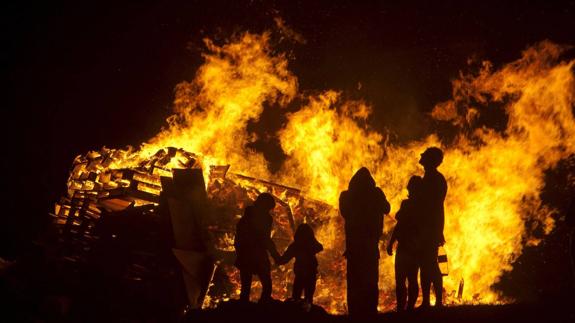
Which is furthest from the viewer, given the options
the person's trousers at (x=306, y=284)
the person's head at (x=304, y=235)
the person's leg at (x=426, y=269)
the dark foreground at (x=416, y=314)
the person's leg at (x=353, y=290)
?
the person's head at (x=304, y=235)

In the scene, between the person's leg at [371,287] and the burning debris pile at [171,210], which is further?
the burning debris pile at [171,210]

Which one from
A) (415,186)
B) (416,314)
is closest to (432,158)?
(415,186)

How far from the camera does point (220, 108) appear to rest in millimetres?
16844

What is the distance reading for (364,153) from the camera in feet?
50.2

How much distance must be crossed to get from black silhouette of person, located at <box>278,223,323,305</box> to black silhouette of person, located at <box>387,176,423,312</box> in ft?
5.24

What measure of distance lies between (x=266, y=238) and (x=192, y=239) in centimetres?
233

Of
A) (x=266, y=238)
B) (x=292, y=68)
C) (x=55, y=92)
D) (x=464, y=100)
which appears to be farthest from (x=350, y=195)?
(x=55, y=92)

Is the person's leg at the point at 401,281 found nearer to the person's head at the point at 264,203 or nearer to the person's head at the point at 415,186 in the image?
the person's head at the point at 415,186

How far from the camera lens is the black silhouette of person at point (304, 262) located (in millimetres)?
7684

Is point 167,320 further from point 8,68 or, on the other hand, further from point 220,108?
point 8,68

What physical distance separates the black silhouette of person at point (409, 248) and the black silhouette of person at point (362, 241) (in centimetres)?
34

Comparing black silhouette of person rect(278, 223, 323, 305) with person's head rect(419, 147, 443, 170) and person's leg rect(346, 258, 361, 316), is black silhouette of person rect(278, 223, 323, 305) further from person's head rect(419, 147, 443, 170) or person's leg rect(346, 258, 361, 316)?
person's head rect(419, 147, 443, 170)

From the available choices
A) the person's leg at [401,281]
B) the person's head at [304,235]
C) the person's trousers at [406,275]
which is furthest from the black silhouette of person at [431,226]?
Result: the person's head at [304,235]

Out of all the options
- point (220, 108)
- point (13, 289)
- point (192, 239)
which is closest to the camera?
point (13, 289)
